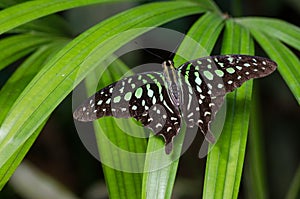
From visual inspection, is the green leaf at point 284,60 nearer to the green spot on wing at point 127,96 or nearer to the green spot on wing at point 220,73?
the green spot on wing at point 220,73

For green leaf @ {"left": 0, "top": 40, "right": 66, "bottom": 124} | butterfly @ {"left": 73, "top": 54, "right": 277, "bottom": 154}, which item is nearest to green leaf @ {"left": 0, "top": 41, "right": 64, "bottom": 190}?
green leaf @ {"left": 0, "top": 40, "right": 66, "bottom": 124}

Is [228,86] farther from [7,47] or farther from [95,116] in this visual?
[7,47]

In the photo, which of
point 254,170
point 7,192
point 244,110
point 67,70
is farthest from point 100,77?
point 7,192

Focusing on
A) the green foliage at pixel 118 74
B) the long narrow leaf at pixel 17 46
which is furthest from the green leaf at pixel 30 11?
the long narrow leaf at pixel 17 46

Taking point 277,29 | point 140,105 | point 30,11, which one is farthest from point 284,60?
point 30,11

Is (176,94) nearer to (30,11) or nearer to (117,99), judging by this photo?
(117,99)

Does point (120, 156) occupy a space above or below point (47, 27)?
below
